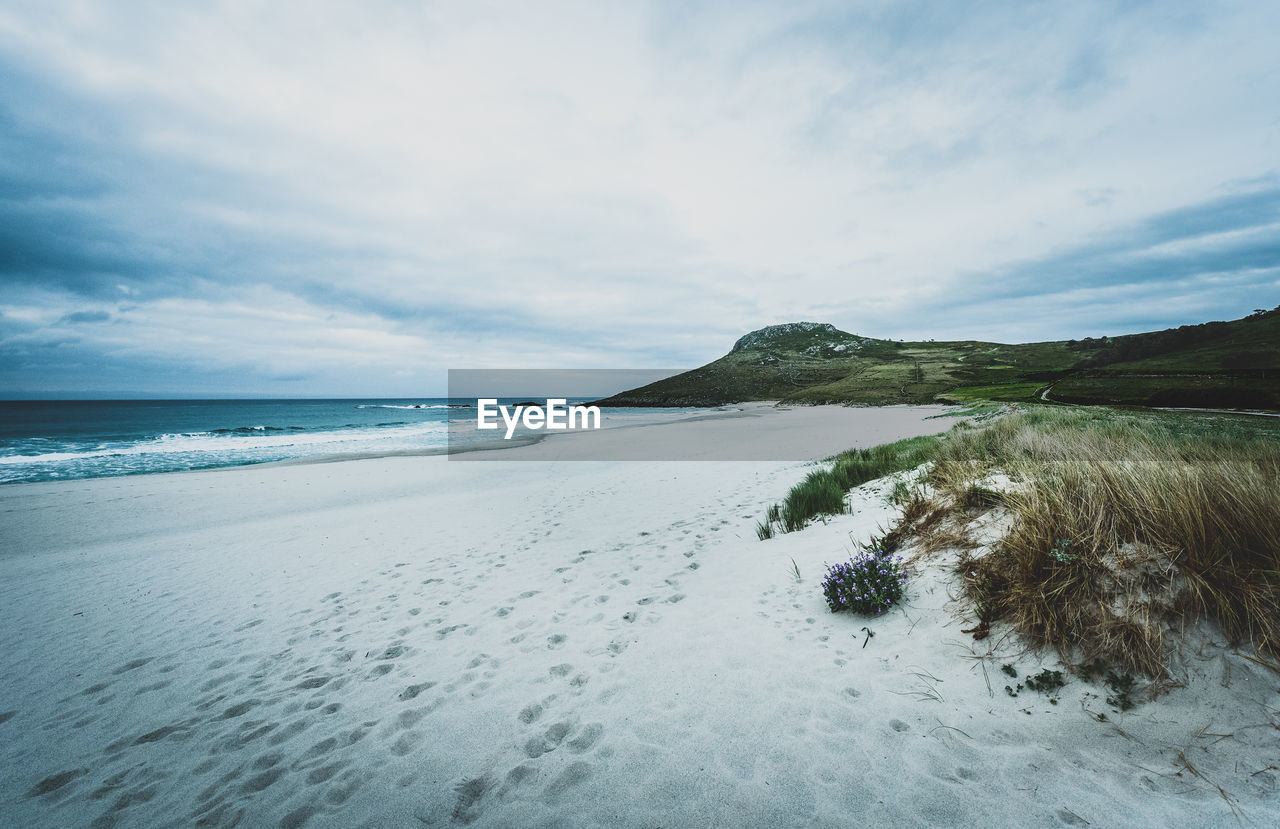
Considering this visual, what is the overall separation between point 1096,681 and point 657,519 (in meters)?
6.96

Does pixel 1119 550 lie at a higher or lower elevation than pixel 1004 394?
lower

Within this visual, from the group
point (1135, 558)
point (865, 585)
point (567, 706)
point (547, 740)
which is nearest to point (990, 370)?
point (1135, 558)

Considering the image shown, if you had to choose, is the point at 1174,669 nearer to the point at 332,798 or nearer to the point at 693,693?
the point at 693,693

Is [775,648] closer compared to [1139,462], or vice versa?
[775,648]

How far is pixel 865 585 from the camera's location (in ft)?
15.5

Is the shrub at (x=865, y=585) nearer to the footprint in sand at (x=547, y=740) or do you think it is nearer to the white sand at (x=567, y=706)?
the white sand at (x=567, y=706)

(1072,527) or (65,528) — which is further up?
(1072,527)

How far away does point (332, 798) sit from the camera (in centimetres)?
311

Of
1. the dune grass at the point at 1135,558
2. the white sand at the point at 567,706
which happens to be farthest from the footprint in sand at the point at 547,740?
the dune grass at the point at 1135,558

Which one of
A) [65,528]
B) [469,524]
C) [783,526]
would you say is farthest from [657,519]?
[65,528]

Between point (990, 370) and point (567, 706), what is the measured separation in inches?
3610

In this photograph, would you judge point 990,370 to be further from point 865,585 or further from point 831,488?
point 865,585

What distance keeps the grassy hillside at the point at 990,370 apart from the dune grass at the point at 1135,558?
17.8m

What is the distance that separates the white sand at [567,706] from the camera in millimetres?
2738
